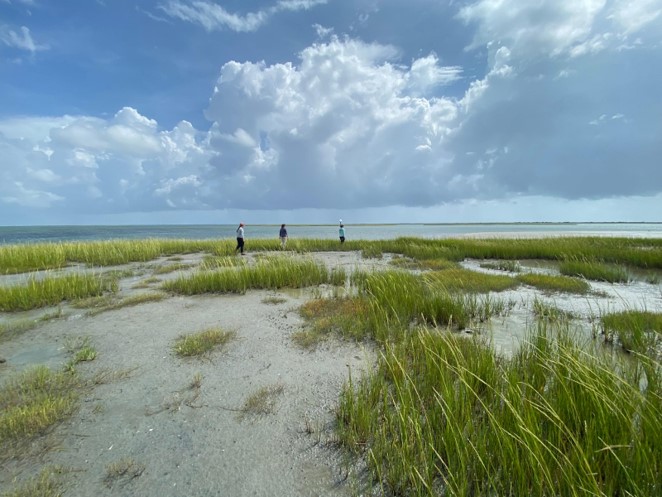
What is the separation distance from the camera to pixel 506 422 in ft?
8.45

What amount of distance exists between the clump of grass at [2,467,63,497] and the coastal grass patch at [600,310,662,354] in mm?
7435

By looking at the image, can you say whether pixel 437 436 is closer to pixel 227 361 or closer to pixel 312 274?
pixel 227 361

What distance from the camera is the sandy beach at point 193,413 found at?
2.46 m

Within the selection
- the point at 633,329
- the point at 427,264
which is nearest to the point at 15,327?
the point at 633,329

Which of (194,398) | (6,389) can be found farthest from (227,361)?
(6,389)

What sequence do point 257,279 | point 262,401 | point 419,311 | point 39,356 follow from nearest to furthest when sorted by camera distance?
point 262,401
point 39,356
point 419,311
point 257,279

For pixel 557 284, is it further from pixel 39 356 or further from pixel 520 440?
pixel 39 356

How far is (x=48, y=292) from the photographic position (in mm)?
8594

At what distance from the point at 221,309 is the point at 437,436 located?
664 cm

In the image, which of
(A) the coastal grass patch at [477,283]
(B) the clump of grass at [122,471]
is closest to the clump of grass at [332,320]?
(B) the clump of grass at [122,471]

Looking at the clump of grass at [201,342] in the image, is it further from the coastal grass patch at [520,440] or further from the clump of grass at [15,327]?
the clump of grass at [15,327]

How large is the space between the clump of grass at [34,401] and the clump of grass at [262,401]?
6.73ft

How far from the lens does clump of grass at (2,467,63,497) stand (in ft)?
7.22

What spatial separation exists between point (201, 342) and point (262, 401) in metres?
2.37
